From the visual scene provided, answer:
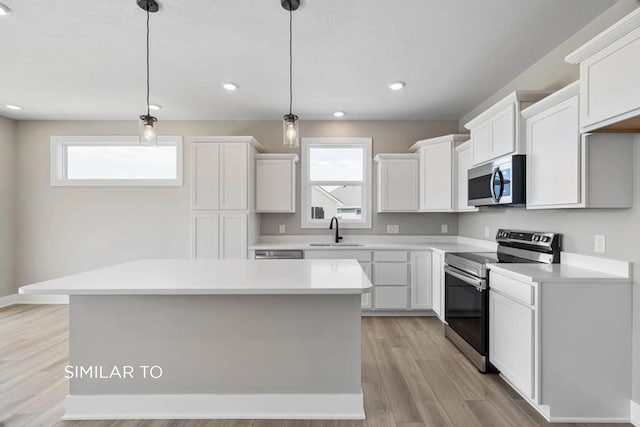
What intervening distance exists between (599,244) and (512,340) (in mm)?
825

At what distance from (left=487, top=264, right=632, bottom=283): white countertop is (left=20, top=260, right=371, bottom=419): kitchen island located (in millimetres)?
1043

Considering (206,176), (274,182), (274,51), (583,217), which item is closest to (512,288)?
(583,217)

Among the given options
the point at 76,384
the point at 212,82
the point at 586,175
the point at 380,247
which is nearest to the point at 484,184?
the point at 586,175

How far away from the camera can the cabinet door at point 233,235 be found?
4.12 meters

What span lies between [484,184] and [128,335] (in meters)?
3.04

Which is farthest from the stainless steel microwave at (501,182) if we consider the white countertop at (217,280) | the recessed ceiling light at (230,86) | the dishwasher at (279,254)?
the recessed ceiling light at (230,86)

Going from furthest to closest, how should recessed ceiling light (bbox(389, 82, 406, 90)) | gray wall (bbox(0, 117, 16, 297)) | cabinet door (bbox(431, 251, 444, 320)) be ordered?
gray wall (bbox(0, 117, 16, 297)) → cabinet door (bbox(431, 251, 444, 320)) → recessed ceiling light (bbox(389, 82, 406, 90))

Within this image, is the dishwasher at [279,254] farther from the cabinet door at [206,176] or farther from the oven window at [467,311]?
the oven window at [467,311]

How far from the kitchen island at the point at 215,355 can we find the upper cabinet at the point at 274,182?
8.02 ft

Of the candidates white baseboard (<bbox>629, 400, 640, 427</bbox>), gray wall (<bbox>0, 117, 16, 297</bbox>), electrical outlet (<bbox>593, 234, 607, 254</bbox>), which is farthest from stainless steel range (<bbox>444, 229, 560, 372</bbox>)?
gray wall (<bbox>0, 117, 16, 297</bbox>)

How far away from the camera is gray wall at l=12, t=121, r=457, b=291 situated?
4.75 metres

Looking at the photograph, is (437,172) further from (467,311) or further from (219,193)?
(219,193)

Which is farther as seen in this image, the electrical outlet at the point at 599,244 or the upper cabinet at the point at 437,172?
the upper cabinet at the point at 437,172

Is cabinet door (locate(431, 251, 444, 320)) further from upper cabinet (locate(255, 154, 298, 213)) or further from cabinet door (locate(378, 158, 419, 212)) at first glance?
upper cabinet (locate(255, 154, 298, 213))
